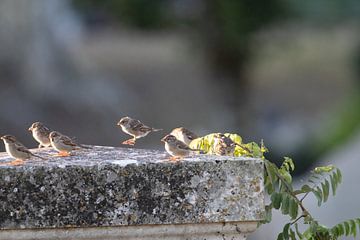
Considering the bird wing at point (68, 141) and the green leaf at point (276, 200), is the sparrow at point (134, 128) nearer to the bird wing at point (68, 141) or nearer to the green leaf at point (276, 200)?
the bird wing at point (68, 141)

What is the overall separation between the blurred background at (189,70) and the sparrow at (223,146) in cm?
910

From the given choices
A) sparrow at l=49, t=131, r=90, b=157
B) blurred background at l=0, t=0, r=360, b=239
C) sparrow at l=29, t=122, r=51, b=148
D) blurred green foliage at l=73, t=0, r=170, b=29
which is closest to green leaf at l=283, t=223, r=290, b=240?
sparrow at l=49, t=131, r=90, b=157

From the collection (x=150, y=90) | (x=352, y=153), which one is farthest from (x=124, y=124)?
(x=150, y=90)

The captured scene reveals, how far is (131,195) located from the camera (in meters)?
3.78

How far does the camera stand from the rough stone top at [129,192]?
3.71 metres

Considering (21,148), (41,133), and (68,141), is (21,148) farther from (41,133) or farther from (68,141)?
(41,133)

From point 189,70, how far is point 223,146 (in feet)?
112

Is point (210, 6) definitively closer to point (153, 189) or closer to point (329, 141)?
point (329, 141)

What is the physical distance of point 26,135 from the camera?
18.8m

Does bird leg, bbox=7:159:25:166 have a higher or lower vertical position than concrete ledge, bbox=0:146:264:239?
higher

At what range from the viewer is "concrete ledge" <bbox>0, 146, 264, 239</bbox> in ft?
12.2

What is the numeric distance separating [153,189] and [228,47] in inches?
1119

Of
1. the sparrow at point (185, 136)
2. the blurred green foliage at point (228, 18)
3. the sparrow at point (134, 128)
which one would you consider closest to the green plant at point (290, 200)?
the sparrow at point (185, 136)

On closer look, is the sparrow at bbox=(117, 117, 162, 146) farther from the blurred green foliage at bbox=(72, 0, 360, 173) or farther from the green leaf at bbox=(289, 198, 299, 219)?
the blurred green foliage at bbox=(72, 0, 360, 173)
